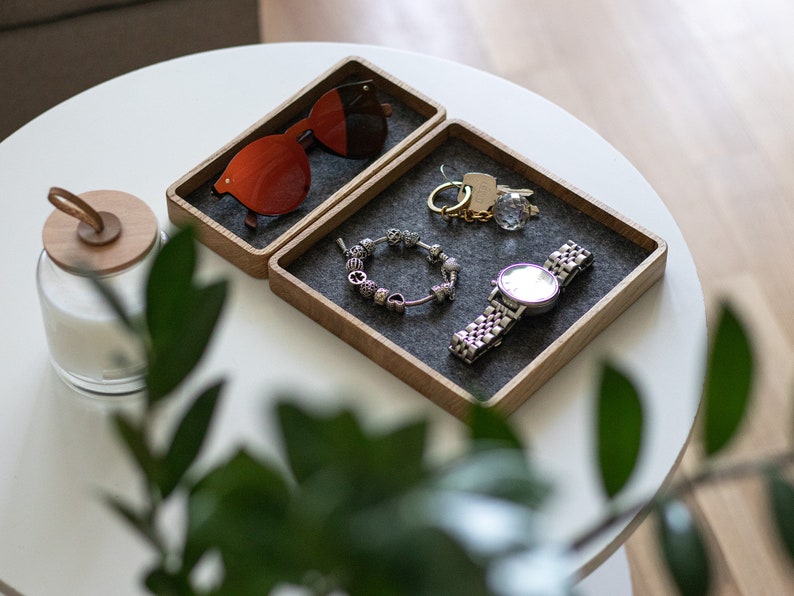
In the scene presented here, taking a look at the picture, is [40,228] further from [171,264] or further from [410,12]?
[410,12]

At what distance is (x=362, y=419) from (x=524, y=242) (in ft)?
2.25

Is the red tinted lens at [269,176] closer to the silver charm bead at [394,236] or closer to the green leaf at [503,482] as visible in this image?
the silver charm bead at [394,236]

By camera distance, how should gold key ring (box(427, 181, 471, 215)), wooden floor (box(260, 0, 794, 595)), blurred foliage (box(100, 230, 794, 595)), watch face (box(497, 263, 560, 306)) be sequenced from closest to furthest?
blurred foliage (box(100, 230, 794, 595)), watch face (box(497, 263, 560, 306)), gold key ring (box(427, 181, 471, 215)), wooden floor (box(260, 0, 794, 595))

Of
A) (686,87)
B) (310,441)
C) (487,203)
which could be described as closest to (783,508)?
(310,441)

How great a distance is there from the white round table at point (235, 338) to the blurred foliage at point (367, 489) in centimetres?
30

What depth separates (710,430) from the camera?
0.30 metres

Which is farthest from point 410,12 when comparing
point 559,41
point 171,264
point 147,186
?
point 171,264

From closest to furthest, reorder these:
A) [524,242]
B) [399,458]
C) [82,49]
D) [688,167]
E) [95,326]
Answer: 1. [399,458]
2. [95,326]
3. [524,242]
4. [82,49]
5. [688,167]

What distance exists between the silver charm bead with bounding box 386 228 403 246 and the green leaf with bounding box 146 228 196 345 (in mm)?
600

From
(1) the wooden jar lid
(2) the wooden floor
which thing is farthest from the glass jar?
(2) the wooden floor

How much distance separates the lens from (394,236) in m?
0.90

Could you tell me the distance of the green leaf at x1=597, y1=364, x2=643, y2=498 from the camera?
295 mm

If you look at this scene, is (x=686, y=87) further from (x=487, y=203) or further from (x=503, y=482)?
(x=503, y=482)

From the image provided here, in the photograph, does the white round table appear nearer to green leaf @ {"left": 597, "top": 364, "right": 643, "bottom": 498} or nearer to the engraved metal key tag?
the engraved metal key tag
